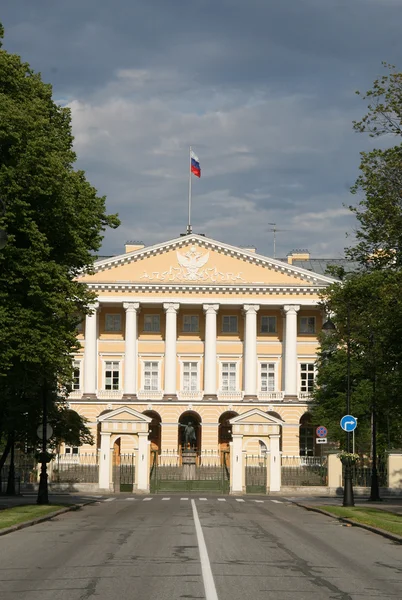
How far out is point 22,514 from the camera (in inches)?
1214

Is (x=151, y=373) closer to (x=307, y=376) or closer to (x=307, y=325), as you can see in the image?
(x=307, y=376)

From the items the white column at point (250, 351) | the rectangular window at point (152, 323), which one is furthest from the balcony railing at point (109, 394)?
the white column at point (250, 351)

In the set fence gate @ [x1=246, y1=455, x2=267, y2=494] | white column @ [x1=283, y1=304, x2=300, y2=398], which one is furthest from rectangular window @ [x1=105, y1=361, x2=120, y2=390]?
fence gate @ [x1=246, y1=455, x2=267, y2=494]

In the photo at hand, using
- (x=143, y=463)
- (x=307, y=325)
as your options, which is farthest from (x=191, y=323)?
(x=143, y=463)

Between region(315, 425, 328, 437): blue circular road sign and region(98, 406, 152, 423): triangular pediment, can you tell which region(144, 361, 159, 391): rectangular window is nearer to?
region(315, 425, 328, 437): blue circular road sign

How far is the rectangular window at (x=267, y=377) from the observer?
98394 millimetres

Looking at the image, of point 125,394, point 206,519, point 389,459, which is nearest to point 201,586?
point 206,519

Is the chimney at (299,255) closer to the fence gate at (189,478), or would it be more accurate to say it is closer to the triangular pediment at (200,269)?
the triangular pediment at (200,269)

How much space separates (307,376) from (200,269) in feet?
46.2

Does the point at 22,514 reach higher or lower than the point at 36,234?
lower

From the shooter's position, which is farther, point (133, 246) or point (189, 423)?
point (133, 246)

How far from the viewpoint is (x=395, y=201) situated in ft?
115

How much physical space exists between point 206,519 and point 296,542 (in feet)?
34.2

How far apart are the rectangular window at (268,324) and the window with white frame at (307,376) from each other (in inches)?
182
